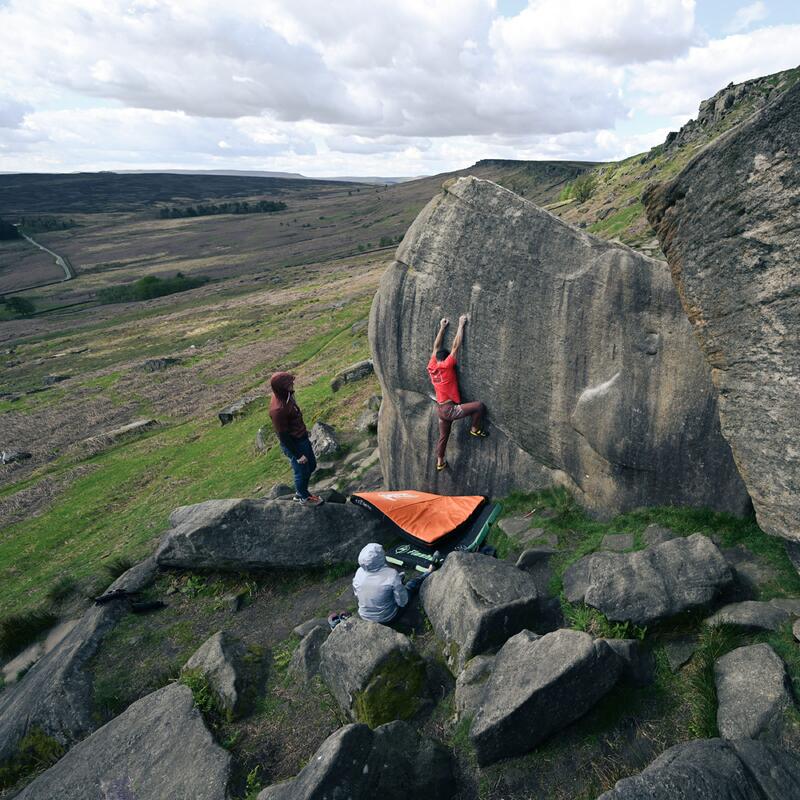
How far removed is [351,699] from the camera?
10852mm

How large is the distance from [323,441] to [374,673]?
15.2 m

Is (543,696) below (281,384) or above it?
below

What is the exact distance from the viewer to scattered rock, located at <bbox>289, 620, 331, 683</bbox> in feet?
40.6

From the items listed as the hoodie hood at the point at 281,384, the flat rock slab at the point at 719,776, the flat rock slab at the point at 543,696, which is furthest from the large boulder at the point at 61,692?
the flat rock slab at the point at 719,776

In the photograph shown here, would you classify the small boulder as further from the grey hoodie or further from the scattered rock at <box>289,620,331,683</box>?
the grey hoodie

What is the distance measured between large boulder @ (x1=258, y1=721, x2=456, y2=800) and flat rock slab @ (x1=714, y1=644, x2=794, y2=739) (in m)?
4.29

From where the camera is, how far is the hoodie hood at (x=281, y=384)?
618 inches

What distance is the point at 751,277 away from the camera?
9867 millimetres

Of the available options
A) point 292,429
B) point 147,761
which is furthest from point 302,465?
point 147,761

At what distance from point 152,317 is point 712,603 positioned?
311 feet

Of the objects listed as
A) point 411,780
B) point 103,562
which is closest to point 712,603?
point 411,780

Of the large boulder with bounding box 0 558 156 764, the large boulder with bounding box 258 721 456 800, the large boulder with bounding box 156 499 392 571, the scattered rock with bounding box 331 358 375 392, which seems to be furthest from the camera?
the scattered rock with bounding box 331 358 375 392

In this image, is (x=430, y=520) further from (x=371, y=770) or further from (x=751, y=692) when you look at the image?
(x=751, y=692)

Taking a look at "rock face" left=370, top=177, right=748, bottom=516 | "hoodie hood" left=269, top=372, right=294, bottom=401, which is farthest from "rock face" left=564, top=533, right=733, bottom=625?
"hoodie hood" left=269, top=372, right=294, bottom=401
